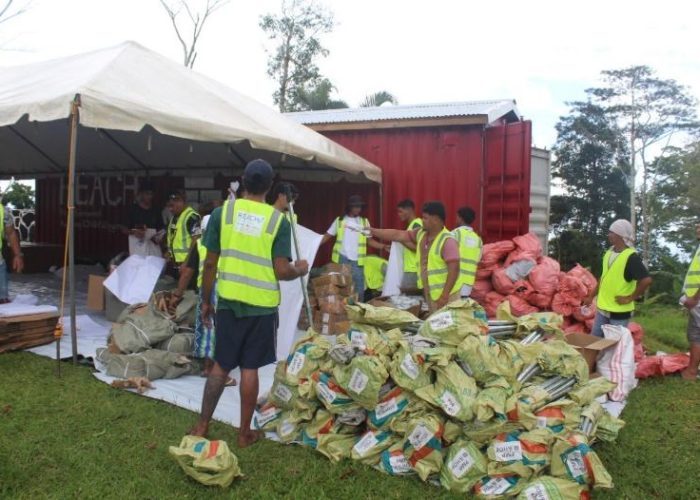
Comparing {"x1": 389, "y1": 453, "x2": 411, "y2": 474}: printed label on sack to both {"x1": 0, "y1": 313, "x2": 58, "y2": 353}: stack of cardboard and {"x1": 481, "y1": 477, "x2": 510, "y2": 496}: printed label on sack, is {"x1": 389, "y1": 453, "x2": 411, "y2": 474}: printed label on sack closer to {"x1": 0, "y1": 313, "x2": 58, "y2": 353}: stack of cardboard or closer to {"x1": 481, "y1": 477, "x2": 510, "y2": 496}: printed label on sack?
{"x1": 481, "y1": 477, "x2": 510, "y2": 496}: printed label on sack

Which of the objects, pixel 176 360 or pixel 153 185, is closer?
pixel 176 360

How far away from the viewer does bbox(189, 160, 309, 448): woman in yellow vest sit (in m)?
3.38

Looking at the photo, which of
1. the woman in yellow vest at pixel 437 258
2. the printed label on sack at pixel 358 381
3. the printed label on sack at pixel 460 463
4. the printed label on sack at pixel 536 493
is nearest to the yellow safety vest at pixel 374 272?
the woman in yellow vest at pixel 437 258

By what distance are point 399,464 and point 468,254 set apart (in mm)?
2877

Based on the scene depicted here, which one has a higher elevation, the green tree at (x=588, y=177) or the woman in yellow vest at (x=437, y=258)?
the green tree at (x=588, y=177)

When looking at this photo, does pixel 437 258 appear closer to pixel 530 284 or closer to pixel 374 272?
pixel 530 284

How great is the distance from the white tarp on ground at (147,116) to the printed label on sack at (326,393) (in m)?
2.90

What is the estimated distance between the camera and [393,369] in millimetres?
3428

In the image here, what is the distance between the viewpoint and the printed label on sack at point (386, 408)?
133 inches

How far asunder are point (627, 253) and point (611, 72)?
3028 cm

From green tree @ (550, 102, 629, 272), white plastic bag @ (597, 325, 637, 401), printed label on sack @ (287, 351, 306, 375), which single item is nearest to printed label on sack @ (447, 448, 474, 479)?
printed label on sack @ (287, 351, 306, 375)

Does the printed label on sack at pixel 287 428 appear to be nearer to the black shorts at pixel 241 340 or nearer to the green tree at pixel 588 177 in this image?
the black shorts at pixel 241 340

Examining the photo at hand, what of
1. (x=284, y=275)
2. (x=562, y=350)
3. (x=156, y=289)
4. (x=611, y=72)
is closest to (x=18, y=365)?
(x=156, y=289)

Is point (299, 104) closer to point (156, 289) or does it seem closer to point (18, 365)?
point (156, 289)
